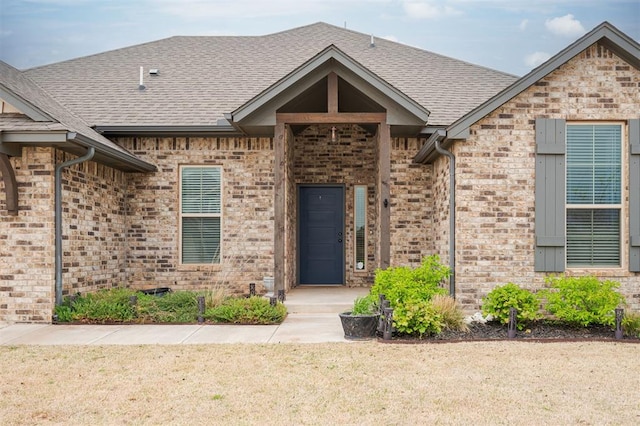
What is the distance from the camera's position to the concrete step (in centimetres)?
975

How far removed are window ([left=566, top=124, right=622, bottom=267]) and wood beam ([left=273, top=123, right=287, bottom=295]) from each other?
4.51 m

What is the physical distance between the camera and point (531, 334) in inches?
310

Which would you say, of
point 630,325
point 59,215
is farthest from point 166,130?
point 630,325

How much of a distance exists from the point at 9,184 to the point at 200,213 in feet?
12.1

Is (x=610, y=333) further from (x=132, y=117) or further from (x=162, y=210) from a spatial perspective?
(x=132, y=117)

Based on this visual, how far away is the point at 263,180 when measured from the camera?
11.4 metres

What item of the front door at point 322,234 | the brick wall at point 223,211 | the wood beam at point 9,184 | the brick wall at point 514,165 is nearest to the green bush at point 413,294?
the brick wall at point 514,165

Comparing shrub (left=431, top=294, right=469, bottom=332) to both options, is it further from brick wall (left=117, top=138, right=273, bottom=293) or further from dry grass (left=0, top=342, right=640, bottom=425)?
brick wall (left=117, top=138, right=273, bottom=293)

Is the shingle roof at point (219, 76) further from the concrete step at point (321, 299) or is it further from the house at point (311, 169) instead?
the concrete step at point (321, 299)

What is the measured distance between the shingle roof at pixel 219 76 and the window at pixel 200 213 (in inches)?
41.7

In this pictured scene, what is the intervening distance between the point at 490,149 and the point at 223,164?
508 cm

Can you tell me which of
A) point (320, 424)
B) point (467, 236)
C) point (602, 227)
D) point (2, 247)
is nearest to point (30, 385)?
point (320, 424)

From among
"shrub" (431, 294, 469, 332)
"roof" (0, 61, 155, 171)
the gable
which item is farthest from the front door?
"shrub" (431, 294, 469, 332)

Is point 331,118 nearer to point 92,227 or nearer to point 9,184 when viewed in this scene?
point 92,227
